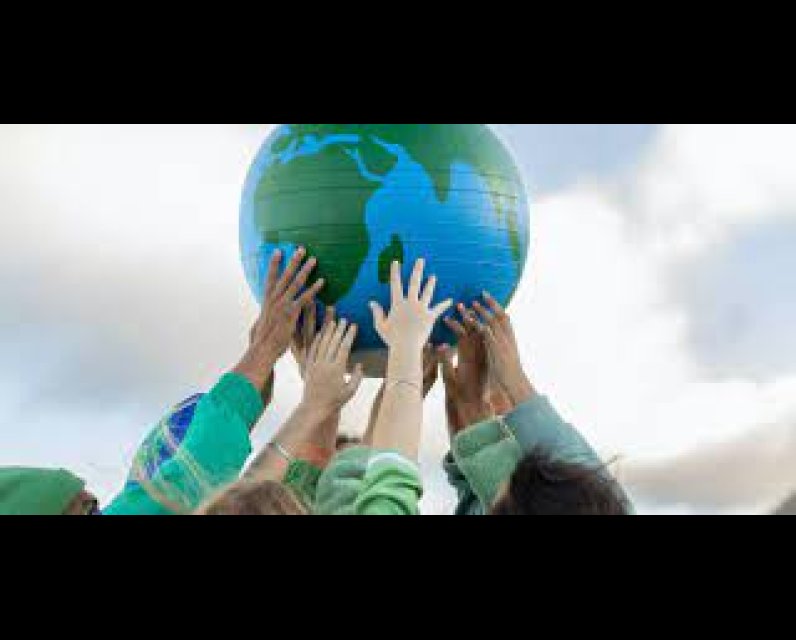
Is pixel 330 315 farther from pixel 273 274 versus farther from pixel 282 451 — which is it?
pixel 282 451

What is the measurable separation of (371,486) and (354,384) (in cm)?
223

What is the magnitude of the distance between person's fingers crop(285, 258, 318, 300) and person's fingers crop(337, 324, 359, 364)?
286 mm

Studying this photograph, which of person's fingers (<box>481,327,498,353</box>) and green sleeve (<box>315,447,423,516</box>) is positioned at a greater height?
person's fingers (<box>481,327,498,353</box>)

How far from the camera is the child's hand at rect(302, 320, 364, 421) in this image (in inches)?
182

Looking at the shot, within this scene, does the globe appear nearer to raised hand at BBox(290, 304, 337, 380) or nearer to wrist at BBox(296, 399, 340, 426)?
raised hand at BBox(290, 304, 337, 380)

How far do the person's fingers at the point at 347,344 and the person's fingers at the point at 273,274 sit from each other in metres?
0.39

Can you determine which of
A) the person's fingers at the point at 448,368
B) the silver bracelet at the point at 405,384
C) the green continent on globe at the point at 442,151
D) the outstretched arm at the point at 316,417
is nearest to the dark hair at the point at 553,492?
the silver bracelet at the point at 405,384

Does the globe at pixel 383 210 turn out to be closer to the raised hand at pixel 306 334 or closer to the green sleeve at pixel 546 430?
the raised hand at pixel 306 334

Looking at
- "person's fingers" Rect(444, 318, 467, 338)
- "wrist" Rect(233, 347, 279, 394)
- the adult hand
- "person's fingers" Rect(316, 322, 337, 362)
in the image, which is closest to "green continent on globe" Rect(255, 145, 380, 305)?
"person's fingers" Rect(316, 322, 337, 362)

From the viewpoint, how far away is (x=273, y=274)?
4.99m

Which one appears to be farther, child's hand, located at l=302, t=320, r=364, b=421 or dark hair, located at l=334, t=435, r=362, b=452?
dark hair, located at l=334, t=435, r=362, b=452

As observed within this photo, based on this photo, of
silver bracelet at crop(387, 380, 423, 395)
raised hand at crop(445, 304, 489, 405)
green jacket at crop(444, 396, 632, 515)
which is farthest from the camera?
raised hand at crop(445, 304, 489, 405)

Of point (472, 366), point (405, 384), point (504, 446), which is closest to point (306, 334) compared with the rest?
point (472, 366)

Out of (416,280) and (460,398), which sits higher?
(416,280)
